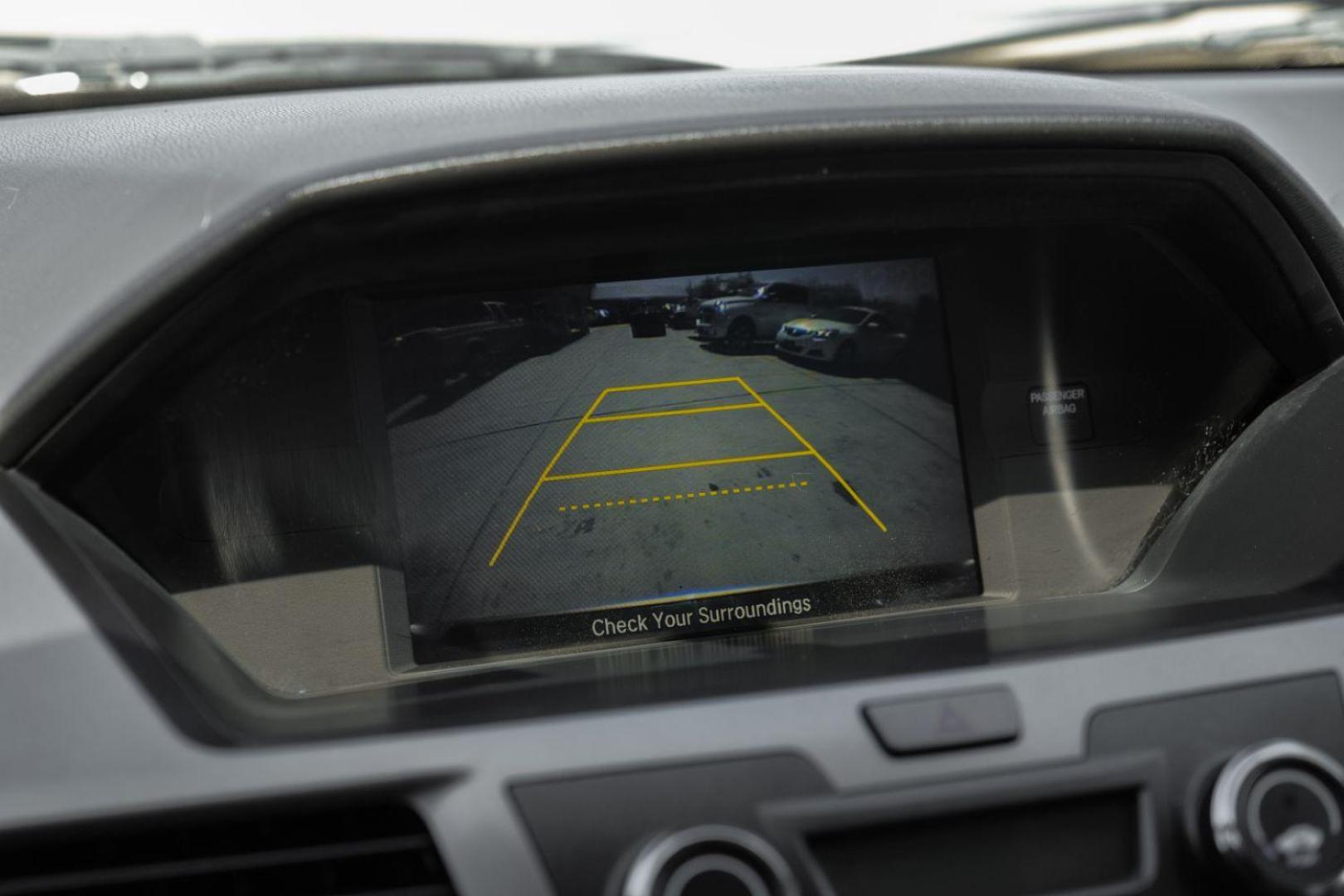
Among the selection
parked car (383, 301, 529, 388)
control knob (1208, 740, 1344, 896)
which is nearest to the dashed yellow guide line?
parked car (383, 301, 529, 388)

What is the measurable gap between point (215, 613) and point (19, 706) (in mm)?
492

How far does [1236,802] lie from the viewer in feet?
4.23

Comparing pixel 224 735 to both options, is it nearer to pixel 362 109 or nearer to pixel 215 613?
pixel 215 613

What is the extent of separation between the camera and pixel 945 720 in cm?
130

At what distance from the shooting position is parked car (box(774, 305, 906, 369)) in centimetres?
185

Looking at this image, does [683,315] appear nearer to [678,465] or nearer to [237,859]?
[678,465]

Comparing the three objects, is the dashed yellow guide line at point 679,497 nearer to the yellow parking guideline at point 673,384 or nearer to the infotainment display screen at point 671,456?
the infotainment display screen at point 671,456

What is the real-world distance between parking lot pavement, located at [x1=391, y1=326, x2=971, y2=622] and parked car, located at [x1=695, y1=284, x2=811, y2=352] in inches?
1.1

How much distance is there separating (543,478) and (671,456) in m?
0.19

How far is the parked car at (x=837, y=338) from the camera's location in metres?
1.85

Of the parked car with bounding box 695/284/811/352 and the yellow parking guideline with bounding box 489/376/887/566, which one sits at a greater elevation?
the parked car with bounding box 695/284/811/352

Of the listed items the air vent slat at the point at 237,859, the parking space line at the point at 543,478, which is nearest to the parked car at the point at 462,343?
the parking space line at the point at 543,478

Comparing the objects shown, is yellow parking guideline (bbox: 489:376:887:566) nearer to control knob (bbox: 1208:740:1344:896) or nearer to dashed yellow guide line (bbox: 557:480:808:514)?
dashed yellow guide line (bbox: 557:480:808:514)

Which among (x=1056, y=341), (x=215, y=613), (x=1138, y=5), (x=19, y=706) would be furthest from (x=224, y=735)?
(x=1138, y=5)
